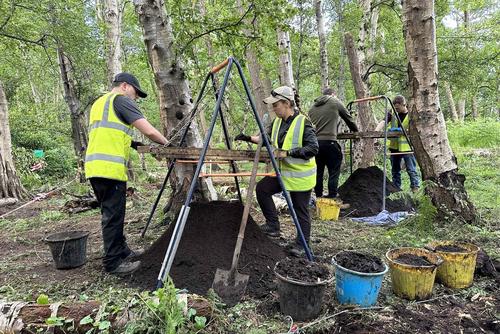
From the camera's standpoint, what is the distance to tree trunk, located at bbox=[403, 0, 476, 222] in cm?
479

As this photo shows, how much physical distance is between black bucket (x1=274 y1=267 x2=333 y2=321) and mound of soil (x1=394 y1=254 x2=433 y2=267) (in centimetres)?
87

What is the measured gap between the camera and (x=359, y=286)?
9.38 ft

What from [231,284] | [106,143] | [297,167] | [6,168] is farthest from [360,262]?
[6,168]

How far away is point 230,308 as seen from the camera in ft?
9.52

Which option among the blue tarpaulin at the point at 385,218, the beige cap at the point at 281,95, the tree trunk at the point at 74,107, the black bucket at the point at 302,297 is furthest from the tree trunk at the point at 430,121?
the tree trunk at the point at 74,107

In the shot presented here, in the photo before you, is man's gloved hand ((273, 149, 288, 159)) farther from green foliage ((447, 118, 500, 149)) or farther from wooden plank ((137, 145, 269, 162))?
green foliage ((447, 118, 500, 149))

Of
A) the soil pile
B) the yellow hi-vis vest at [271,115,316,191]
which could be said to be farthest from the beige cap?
the soil pile

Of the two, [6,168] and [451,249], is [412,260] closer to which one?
[451,249]

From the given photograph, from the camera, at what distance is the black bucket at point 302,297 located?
271cm

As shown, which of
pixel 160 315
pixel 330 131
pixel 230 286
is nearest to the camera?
pixel 160 315

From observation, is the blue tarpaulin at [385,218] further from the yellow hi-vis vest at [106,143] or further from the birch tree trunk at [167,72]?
the yellow hi-vis vest at [106,143]

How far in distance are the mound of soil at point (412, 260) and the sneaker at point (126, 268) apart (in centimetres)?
251

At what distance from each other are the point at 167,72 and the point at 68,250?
2.60m

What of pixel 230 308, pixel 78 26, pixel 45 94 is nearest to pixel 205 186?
pixel 230 308
